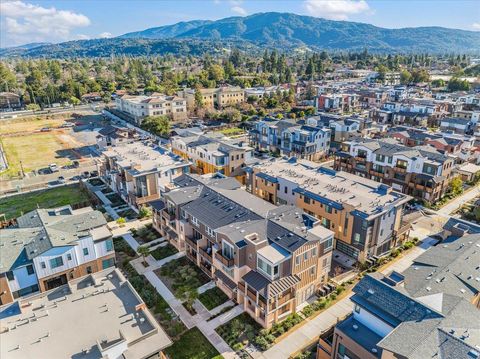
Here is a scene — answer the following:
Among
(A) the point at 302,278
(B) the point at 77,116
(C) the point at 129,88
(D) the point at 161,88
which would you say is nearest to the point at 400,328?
(A) the point at 302,278

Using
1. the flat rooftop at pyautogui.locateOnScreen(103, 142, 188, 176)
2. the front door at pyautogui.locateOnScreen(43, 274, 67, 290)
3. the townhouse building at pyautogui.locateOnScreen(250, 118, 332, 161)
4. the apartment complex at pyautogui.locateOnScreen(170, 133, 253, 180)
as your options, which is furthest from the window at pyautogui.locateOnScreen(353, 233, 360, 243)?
the townhouse building at pyautogui.locateOnScreen(250, 118, 332, 161)

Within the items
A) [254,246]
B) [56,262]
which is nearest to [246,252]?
[254,246]

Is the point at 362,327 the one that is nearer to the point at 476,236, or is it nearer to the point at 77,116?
the point at 476,236

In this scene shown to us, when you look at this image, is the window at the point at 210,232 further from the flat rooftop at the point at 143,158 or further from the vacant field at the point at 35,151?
the vacant field at the point at 35,151

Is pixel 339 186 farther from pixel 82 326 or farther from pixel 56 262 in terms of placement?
pixel 56 262

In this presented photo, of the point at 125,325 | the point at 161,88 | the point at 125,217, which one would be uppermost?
the point at 161,88

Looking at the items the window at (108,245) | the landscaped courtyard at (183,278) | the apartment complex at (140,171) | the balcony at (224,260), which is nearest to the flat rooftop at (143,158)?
the apartment complex at (140,171)

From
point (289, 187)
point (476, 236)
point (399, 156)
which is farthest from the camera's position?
point (399, 156)

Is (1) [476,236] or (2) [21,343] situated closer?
(2) [21,343]
